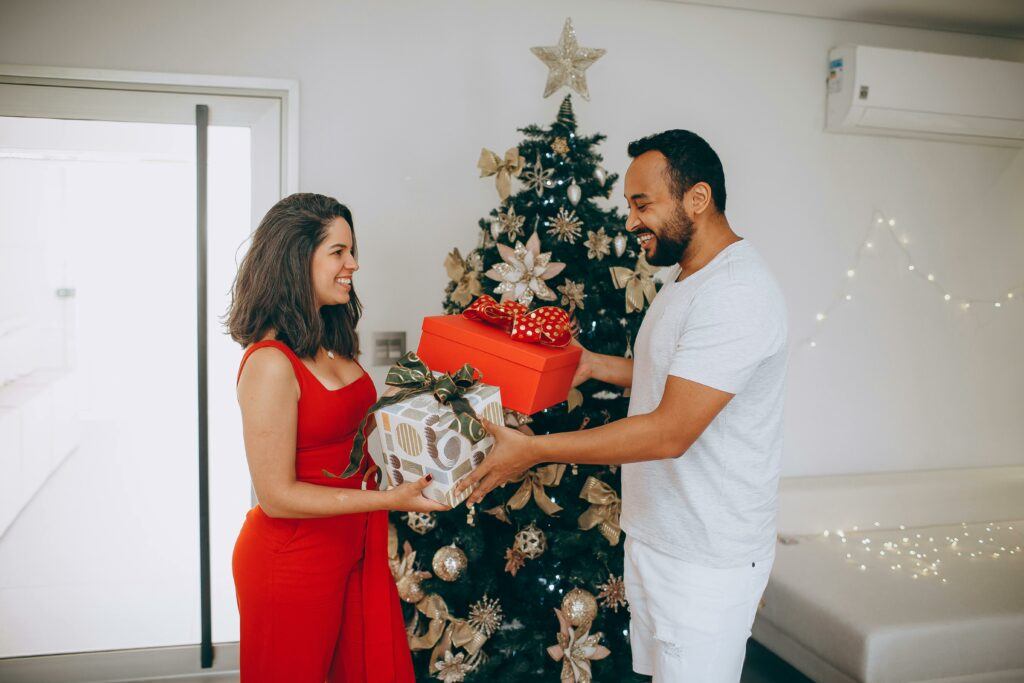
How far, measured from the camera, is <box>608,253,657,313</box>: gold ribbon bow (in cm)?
204

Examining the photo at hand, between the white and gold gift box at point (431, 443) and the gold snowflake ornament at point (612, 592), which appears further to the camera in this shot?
the gold snowflake ornament at point (612, 592)

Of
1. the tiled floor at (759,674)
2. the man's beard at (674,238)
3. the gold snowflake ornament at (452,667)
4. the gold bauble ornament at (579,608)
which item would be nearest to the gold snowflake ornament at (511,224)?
the man's beard at (674,238)

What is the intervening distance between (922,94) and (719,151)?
2.90ft

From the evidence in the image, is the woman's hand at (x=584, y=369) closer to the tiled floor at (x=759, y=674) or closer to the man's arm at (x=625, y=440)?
the man's arm at (x=625, y=440)

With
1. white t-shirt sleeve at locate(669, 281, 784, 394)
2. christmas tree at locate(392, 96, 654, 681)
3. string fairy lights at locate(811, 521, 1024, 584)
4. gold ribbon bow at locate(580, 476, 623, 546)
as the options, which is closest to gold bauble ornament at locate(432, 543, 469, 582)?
christmas tree at locate(392, 96, 654, 681)

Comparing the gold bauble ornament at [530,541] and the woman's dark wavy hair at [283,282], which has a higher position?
the woman's dark wavy hair at [283,282]

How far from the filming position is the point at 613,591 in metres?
2.21

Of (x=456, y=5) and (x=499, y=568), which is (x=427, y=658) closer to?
(x=499, y=568)

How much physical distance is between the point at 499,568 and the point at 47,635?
1.78 metres

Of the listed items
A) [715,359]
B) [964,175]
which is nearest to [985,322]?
[964,175]

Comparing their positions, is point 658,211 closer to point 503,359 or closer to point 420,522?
point 503,359

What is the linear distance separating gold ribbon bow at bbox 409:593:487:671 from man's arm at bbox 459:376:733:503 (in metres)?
0.85

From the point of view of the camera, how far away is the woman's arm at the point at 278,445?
1430mm

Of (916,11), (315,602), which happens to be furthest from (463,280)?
(916,11)
